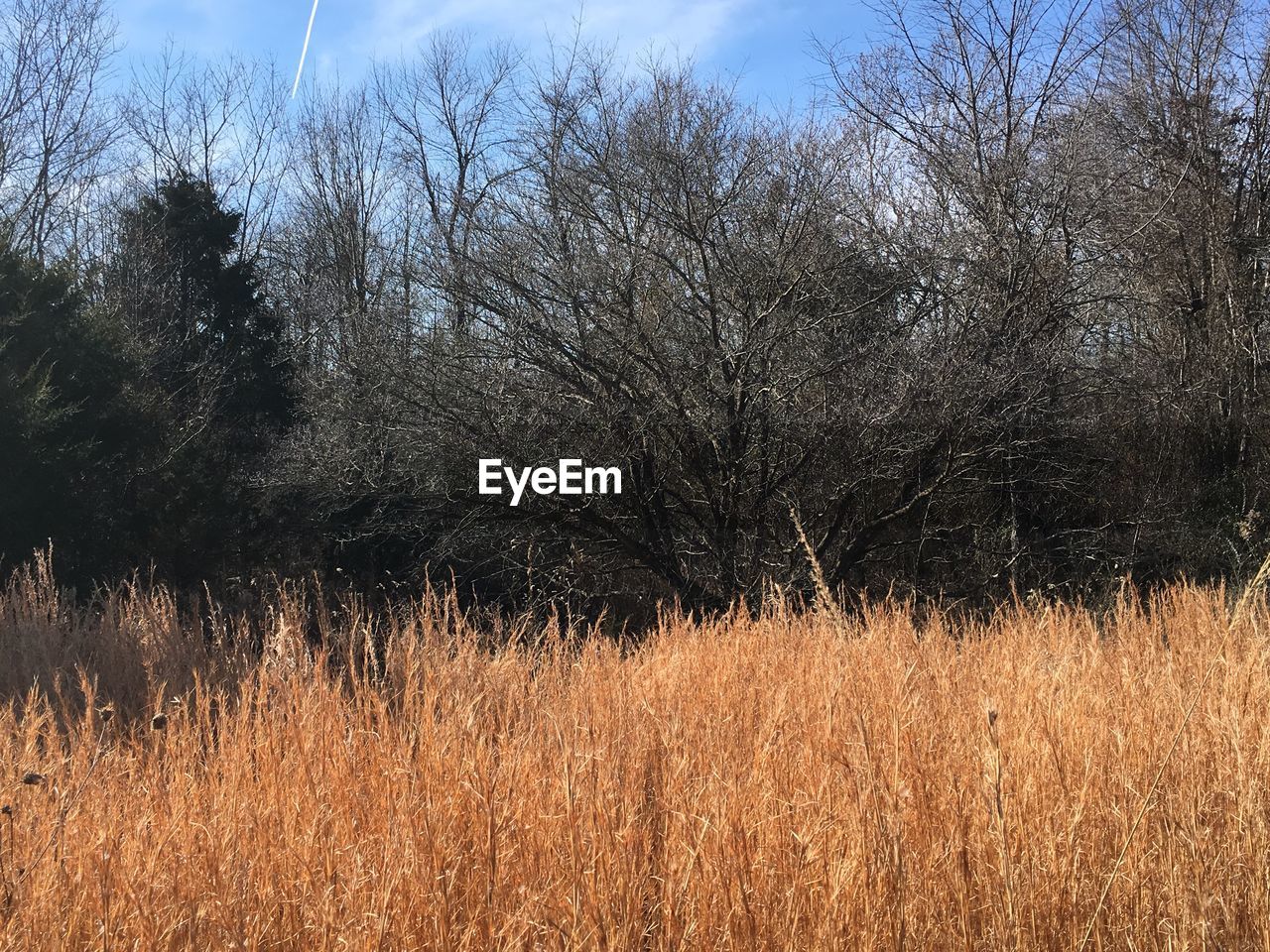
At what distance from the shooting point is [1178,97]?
44.2ft

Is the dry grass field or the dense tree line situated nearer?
the dry grass field

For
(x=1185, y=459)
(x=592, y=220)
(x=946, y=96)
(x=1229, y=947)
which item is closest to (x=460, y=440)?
(x=592, y=220)

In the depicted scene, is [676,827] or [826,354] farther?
[826,354]

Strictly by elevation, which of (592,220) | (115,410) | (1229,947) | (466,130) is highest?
(466,130)

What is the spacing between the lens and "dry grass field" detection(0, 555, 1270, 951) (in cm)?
252

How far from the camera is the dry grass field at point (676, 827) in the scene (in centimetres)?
252

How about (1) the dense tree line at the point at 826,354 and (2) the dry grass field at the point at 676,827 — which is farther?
(1) the dense tree line at the point at 826,354

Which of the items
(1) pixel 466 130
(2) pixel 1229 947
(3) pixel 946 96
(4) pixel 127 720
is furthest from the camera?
(1) pixel 466 130

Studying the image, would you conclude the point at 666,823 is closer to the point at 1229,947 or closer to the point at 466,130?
the point at 1229,947

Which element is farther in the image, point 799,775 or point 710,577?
point 710,577

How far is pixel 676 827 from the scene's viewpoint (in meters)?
2.87

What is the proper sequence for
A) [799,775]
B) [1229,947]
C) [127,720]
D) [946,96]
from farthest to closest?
[946,96] → [127,720] → [799,775] → [1229,947]

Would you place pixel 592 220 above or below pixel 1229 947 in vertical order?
above

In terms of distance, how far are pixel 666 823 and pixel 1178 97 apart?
1363 centimetres
